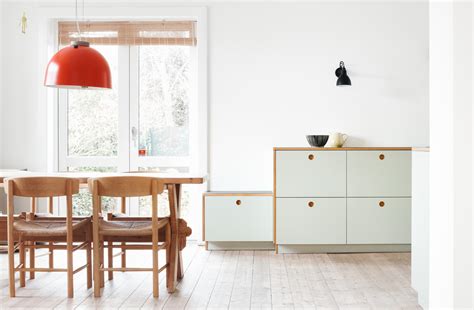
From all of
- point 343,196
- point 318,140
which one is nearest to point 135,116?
point 318,140

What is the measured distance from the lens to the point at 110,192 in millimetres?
3338

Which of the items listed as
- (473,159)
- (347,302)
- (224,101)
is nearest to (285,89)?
(224,101)

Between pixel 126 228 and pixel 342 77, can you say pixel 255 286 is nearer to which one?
pixel 126 228

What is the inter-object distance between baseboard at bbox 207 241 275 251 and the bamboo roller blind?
2.00 m

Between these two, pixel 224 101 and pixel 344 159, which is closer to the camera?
pixel 344 159

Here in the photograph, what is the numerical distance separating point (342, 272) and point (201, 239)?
1637 mm

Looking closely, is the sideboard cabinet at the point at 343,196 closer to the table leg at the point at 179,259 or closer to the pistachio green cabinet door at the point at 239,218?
the pistachio green cabinet door at the point at 239,218

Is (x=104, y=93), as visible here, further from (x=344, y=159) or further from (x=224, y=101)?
(x=344, y=159)

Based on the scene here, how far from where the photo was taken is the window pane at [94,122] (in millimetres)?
5379

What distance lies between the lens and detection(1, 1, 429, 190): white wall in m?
5.14

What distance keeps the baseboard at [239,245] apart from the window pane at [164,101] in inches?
39.8

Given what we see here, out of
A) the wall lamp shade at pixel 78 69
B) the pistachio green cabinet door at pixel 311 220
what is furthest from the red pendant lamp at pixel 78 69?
the pistachio green cabinet door at pixel 311 220

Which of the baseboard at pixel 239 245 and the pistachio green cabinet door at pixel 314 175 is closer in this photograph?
the pistachio green cabinet door at pixel 314 175

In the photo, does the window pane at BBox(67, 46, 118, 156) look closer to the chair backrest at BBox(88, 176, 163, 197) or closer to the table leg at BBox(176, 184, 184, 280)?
the table leg at BBox(176, 184, 184, 280)
